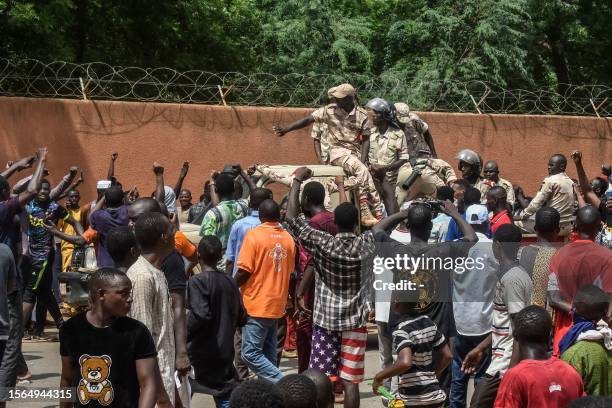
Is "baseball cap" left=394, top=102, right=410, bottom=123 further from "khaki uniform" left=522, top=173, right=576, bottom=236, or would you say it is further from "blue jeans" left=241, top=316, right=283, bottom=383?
"blue jeans" left=241, top=316, right=283, bottom=383

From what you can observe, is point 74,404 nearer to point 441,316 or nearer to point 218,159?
point 441,316

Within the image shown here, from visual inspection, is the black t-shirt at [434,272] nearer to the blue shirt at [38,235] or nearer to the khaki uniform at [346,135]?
the khaki uniform at [346,135]

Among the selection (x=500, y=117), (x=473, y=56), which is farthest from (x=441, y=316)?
(x=473, y=56)

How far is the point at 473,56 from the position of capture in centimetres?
1969

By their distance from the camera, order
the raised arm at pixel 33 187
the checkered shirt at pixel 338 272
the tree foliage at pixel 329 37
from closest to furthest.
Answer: the checkered shirt at pixel 338 272 < the raised arm at pixel 33 187 < the tree foliage at pixel 329 37

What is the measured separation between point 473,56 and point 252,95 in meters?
5.33

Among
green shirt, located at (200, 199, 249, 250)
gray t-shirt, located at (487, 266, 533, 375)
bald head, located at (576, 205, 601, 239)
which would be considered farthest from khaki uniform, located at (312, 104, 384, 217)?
bald head, located at (576, 205, 601, 239)

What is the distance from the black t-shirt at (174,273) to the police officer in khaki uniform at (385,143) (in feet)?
19.8

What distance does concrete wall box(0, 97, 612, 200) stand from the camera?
14.8 meters

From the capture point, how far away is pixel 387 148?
12398 millimetres

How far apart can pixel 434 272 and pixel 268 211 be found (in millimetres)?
1563

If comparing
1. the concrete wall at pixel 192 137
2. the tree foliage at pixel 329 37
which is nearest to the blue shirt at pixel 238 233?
the concrete wall at pixel 192 137

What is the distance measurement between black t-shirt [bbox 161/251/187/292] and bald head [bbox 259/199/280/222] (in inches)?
65.0

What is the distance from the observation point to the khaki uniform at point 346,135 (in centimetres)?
1191
